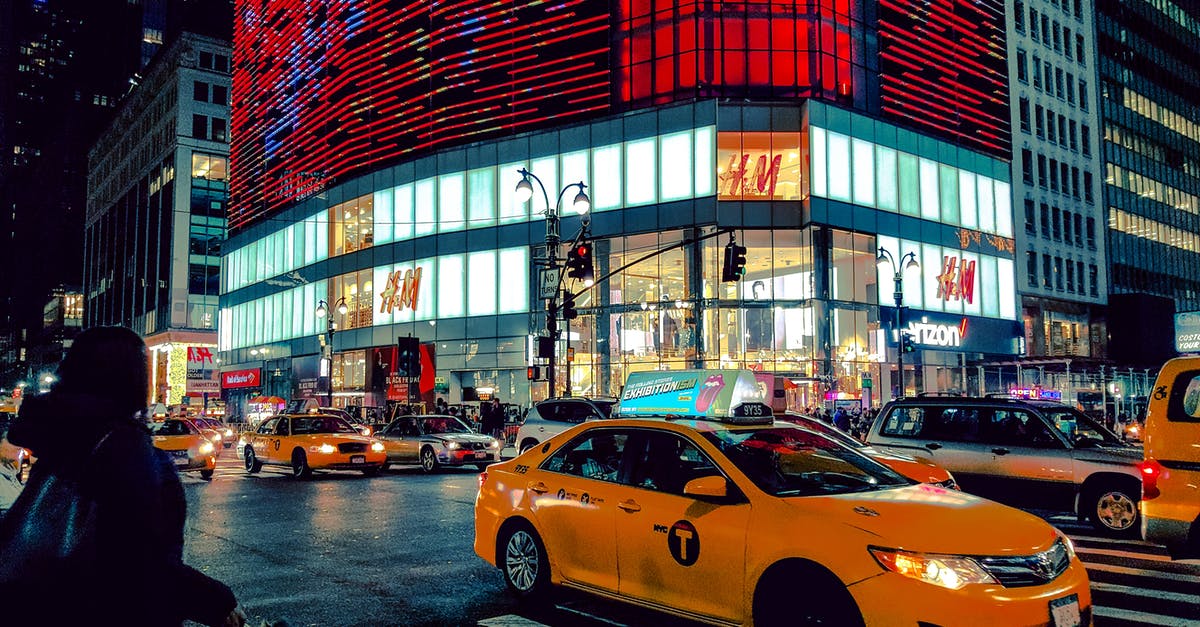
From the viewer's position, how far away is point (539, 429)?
68.2ft

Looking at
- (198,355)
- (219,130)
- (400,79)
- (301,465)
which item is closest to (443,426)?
(301,465)

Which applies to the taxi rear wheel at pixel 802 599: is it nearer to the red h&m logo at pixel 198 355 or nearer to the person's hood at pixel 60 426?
the person's hood at pixel 60 426

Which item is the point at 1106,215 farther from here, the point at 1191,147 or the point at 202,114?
the point at 202,114

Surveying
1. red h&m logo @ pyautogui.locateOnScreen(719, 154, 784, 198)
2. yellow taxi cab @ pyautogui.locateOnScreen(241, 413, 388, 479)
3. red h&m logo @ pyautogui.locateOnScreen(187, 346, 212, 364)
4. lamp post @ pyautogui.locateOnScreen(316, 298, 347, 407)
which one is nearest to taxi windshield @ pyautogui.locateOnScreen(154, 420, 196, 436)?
yellow taxi cab @ pyautogui.locateOnScreen(241, 413, 388, 479)

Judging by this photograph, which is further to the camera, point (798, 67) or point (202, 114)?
point (202, 114)

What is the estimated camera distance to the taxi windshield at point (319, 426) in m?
20.8

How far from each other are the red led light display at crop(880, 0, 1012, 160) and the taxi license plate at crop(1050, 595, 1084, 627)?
3974cm

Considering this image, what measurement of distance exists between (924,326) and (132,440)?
43.3m

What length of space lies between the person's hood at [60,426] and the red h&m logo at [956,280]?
45.0 meters

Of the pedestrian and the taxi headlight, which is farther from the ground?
the pedestrian

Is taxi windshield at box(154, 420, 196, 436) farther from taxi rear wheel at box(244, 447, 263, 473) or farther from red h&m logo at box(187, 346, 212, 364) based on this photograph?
red h&m logo at box(187, 346, 212, 364)

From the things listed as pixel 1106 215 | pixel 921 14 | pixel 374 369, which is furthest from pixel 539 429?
pixel 1106 215

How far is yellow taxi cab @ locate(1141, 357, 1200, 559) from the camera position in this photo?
27.9 ft

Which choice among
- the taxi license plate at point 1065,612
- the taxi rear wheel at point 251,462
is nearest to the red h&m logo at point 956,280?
the taxi rear wheel at point 251,462
